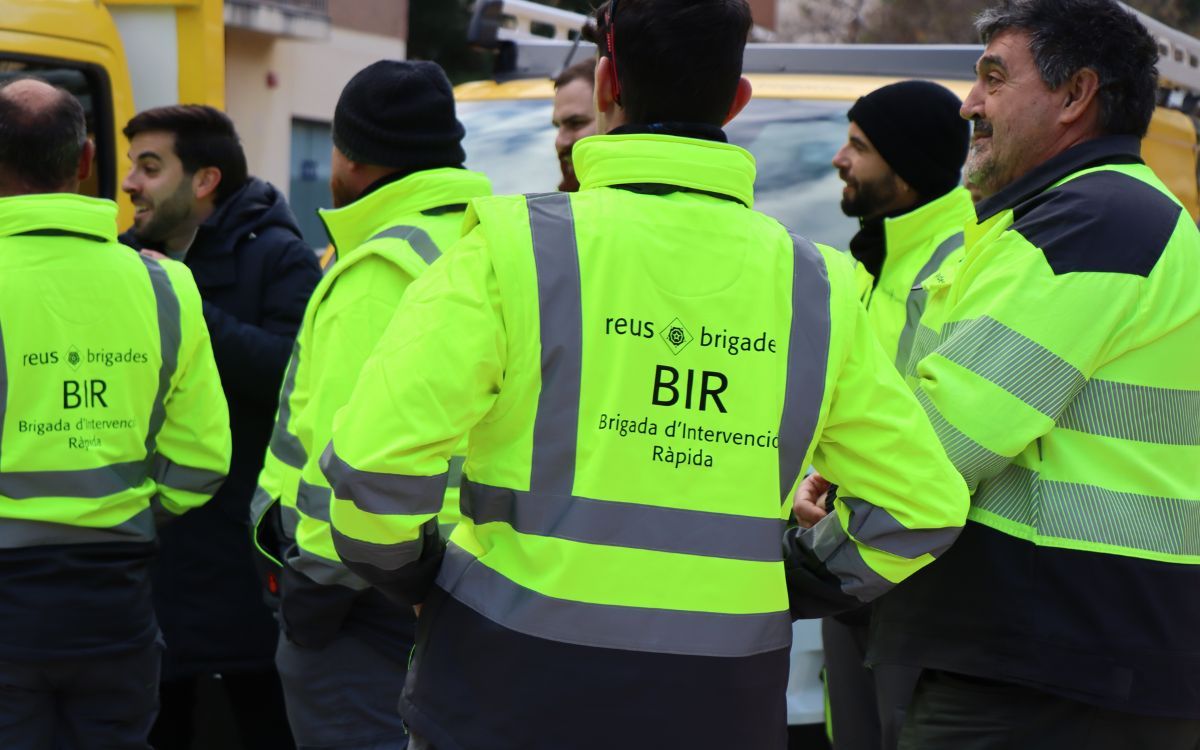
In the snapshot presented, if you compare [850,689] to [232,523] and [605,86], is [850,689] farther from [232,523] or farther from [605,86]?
[605,86]

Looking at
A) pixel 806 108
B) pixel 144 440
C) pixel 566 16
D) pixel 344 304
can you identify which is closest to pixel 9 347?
pixel 144 440

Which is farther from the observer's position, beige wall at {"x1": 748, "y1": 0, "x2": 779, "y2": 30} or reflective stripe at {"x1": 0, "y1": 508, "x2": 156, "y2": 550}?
beige wall at {"x1": 748, "y1": 0, "x2": 779, "y2": 30}

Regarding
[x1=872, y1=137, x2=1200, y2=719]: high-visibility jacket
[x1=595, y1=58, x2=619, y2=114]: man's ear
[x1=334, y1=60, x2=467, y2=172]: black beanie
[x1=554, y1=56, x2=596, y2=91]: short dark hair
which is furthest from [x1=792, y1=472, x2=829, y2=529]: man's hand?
[x1=554, y1=56, x2=596, y2=91]: short dark hair

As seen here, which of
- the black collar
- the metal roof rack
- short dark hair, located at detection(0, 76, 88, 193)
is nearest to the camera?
the black collar

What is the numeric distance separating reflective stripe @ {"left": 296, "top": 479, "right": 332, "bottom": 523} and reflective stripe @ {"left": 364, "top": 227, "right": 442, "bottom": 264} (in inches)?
20.9

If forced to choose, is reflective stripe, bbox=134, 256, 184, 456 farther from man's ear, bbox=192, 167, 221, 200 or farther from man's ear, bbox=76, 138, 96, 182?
man's ear, bbox=192, 167, 221, 200

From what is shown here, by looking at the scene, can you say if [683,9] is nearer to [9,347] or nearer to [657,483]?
[657,483]

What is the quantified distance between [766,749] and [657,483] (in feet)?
1.49

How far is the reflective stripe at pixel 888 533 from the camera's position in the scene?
228 cm

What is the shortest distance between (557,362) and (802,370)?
37 centimetres

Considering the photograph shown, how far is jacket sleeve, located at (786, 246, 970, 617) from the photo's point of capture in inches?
88.5

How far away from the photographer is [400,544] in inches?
83.6

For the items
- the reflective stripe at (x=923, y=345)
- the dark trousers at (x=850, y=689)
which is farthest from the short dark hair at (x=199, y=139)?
the reflective stripe at (x=923, y=345)

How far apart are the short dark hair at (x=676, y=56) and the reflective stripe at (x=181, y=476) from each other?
1930 millimetres
